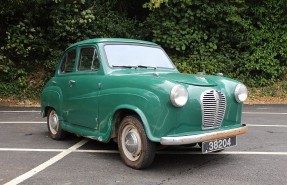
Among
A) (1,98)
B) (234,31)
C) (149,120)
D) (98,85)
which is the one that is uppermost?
(234,31)

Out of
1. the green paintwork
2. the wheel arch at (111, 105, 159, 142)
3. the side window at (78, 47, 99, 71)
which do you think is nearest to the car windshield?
the green paintwork

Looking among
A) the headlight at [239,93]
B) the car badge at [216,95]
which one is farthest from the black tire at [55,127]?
the headlight at [239,93]

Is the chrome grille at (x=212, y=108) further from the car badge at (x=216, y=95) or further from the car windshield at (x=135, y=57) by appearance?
the car windshield at (x=135, y=57)

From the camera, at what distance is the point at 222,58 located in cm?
1583

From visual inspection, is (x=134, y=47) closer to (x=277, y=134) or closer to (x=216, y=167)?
(x=216, y=167)

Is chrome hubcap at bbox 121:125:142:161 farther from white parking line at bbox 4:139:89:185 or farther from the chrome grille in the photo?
white parking line at bbox 4:139:89:185

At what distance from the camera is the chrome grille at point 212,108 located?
189 inches

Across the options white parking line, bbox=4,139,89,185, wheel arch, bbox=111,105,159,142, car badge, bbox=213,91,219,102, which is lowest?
white parking line, bbox=4,139,89,185

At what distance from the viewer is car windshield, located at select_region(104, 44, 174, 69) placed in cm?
578

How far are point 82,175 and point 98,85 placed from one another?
146 centimetres

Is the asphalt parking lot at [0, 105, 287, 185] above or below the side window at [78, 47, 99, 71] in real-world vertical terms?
below

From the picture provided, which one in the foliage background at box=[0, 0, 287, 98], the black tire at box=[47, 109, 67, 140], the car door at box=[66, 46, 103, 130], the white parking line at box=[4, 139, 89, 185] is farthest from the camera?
the foliage background at box=[0, 0, 287, 98]

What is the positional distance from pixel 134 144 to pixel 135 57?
66.4 inches

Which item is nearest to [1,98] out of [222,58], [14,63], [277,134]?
[14,63]
